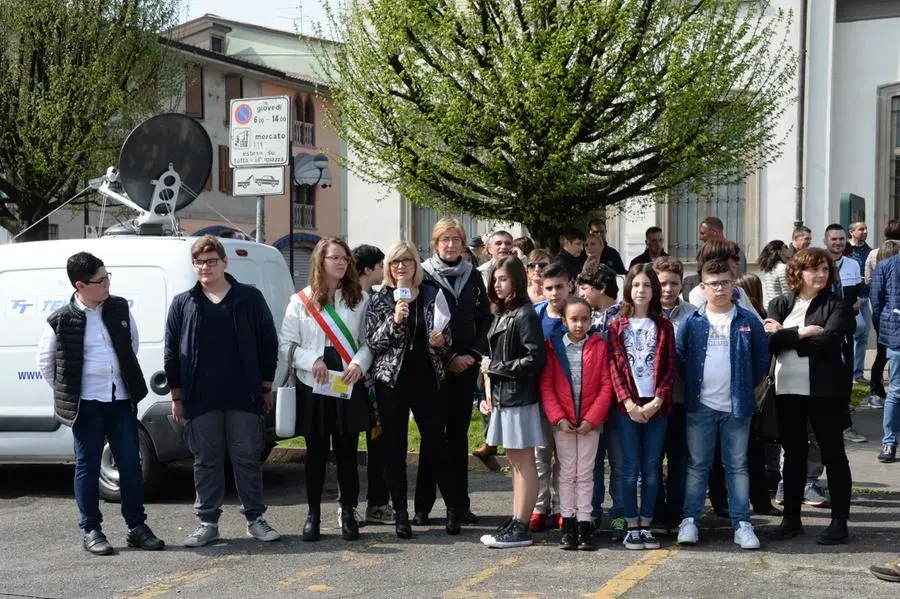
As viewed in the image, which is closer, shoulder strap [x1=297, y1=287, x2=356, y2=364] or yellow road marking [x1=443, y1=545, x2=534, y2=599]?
yellow road marking [x1=443, y1=545, x2=534, y2=599]

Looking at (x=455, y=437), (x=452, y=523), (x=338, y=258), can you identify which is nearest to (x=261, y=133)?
(x=338, y=258)

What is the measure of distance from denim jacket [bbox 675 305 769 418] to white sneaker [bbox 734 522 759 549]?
65cm

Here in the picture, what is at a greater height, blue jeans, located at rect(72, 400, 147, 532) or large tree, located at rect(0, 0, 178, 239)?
large tree, located at rect(0, 0, 178, 239)

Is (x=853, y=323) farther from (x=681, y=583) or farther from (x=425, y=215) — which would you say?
(x=425, y=215)

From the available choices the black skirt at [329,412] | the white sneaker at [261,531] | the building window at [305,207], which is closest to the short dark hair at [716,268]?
the black skirt at [329,412]

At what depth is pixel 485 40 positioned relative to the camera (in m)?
12.4

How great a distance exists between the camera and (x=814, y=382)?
7.38 m

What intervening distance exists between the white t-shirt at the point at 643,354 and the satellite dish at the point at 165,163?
4937 millimetres

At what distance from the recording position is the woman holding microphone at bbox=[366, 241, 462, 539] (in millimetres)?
7582

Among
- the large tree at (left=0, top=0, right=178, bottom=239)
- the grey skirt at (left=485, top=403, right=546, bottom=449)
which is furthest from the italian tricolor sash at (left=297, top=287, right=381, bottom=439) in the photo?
the large tree at (left=0, top=0, right=178, bottom=239)

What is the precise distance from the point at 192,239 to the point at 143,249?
0.38 meters

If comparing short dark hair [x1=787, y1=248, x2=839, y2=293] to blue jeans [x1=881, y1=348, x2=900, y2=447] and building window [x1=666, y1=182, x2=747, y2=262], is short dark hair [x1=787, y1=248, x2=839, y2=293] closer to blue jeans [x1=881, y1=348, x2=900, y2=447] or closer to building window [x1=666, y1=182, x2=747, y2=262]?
blue jeans [x1=881, y1=348, x2=900, y2=447]

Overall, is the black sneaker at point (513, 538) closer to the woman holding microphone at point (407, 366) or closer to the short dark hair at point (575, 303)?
the woman holding microphone at point (407, 366)

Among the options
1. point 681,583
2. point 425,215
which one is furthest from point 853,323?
point 425,215
